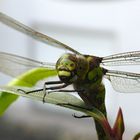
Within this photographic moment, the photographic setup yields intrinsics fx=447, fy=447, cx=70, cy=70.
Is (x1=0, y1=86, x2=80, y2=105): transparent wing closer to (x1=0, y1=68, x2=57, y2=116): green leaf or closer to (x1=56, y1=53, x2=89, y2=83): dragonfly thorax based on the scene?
(x1=56, y1=53, x2=89, y2=83): dragonfly thorax

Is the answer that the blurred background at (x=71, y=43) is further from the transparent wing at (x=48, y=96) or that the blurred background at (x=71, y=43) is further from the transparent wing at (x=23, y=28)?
the transparent wing at (x=48, y=96)

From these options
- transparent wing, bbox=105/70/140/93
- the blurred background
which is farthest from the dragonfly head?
the blurred background

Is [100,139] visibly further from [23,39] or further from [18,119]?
[23,39]

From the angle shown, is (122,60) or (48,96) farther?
(122,60)

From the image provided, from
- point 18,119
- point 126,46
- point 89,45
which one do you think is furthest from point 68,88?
point 18,119

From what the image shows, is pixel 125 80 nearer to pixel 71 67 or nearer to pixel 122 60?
pixel 122 60

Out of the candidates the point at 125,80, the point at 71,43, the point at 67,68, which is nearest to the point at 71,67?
the point at 67,68

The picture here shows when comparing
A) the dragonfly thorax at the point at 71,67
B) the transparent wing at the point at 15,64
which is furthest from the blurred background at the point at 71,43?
the dragonfly thorax at the point at 71,67

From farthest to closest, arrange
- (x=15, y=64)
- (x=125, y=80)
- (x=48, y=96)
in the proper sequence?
(x=15, y=64) < (x=125, y=80) < (x=48, y=96)
